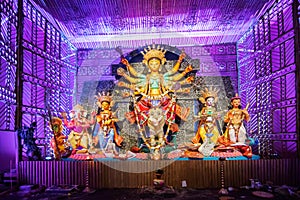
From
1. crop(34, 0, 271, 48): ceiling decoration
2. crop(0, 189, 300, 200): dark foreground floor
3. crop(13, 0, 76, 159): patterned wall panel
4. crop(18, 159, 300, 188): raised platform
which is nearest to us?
crop(0, 189, 300, 200): dark foreground floor

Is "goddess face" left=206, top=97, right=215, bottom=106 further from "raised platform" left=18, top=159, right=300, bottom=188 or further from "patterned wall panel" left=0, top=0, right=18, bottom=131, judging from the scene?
"patterned wall panel" left=0, top=0, right=18, bottom=131

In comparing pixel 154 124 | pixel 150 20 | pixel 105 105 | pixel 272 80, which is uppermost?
pixel 150 20

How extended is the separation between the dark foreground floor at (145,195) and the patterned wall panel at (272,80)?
5.06 feet

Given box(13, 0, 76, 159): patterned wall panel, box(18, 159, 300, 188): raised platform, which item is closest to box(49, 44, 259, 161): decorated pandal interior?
box(18, 159, 300, 188): raised platform

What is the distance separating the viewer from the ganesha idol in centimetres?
563

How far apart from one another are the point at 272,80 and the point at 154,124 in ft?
8.41

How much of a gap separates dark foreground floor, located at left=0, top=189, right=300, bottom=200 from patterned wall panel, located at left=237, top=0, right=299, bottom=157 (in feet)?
5.06

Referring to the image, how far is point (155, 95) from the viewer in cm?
648

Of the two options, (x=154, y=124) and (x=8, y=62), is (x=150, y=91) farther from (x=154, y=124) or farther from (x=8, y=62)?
(x=8, y=62)

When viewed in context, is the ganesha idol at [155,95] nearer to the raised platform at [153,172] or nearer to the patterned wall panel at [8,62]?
the raised platform at [153,172]

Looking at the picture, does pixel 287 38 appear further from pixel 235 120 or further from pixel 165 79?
pixel 165 79

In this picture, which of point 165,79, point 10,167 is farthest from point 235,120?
point 10,167

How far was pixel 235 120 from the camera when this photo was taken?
5.35m

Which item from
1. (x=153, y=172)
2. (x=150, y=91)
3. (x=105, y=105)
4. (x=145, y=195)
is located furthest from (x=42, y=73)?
(x=145, y=195)
